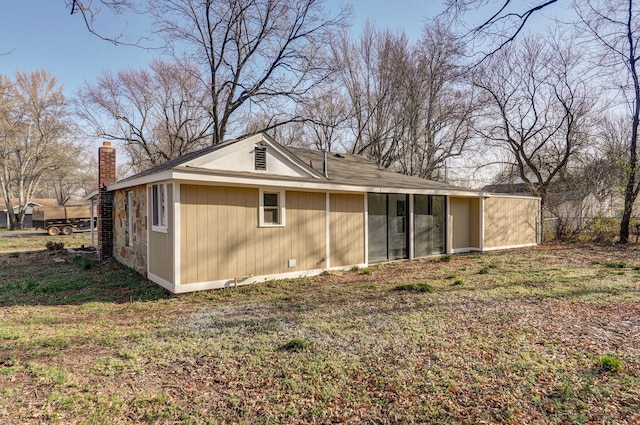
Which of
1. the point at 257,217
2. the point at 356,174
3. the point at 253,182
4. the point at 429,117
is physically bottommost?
the point at 257,217

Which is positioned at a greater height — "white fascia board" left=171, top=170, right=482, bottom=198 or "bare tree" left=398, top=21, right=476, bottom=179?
"bare tree" left=398, top=21, right=476, bottom=179

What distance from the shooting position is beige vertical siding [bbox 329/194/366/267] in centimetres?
848

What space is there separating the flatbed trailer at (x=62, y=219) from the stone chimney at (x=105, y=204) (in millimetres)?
13762

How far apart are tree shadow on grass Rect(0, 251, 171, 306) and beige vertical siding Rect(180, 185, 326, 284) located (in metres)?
1.02

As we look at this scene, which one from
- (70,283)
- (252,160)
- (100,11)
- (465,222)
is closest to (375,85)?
(465,222)

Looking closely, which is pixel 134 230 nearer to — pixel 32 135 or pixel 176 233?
pixel 176 233

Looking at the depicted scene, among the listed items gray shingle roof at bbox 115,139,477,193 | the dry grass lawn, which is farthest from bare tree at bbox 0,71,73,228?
the dry grass lawn

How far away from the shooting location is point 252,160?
744cm

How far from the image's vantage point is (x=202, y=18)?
1642cm

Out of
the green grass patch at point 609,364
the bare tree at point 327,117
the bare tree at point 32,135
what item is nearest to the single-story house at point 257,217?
the green grass patch at point 609,364

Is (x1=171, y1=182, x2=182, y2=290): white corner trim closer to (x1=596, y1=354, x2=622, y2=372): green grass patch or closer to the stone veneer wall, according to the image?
the stone veneer wall

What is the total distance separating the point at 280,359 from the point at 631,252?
1326 cm

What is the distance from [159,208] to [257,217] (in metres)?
1.98

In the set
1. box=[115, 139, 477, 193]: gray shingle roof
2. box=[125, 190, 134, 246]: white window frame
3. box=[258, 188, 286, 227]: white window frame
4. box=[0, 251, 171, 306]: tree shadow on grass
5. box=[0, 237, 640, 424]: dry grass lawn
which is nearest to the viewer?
box=[0, 237, 640, 424]: dry grass lawn
